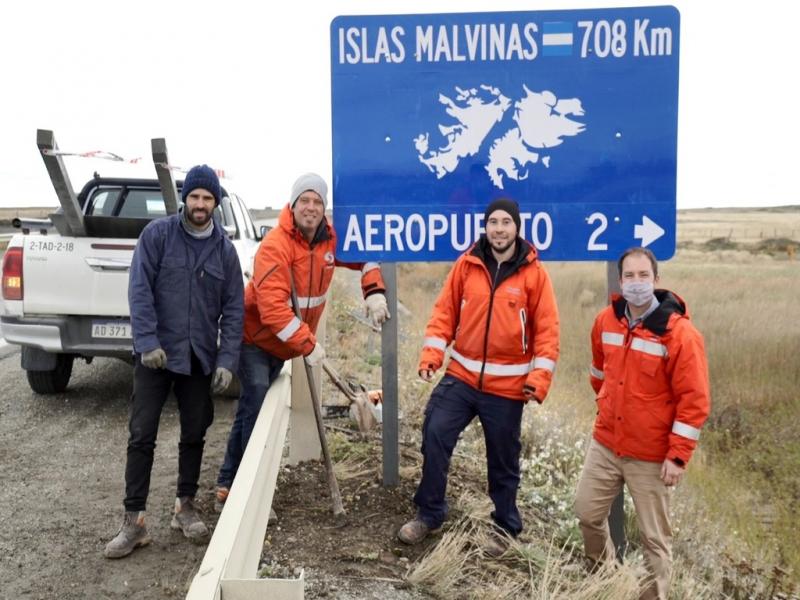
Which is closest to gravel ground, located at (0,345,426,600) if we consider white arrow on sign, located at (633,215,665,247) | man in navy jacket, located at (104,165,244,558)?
man in navy jacket, located at (104,165,244,558)

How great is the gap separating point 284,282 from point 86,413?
138 inches

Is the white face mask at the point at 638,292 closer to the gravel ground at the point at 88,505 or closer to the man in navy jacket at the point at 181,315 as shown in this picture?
the gravel ground at the point at 88,505

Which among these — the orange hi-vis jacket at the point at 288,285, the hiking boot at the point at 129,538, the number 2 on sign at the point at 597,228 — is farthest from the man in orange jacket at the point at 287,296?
the number 2 on sign at the point at 597,228

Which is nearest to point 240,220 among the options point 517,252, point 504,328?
point 517,252

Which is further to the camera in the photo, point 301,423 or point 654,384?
point 301,423

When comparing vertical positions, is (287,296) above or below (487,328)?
above

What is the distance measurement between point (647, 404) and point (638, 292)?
1.71 ft

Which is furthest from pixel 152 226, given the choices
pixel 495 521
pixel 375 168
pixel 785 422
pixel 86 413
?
pixel 785 422

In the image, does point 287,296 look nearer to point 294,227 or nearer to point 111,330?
point 294,227

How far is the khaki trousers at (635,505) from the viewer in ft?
12.4

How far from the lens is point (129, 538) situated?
3988 mm

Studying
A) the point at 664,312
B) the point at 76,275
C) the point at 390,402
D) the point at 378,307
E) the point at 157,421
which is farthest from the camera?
the point at 76,275

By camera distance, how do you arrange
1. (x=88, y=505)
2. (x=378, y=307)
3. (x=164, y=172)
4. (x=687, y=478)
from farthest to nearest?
1. (x=687, y=478)
2. (x=164, y=172)
3. (x=88, y=505)
4. (x=378, y=307)

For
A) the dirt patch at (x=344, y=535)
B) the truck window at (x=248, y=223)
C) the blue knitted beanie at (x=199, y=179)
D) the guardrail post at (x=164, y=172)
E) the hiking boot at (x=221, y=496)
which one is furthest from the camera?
Result: the truck window at (x=248, y=223)
